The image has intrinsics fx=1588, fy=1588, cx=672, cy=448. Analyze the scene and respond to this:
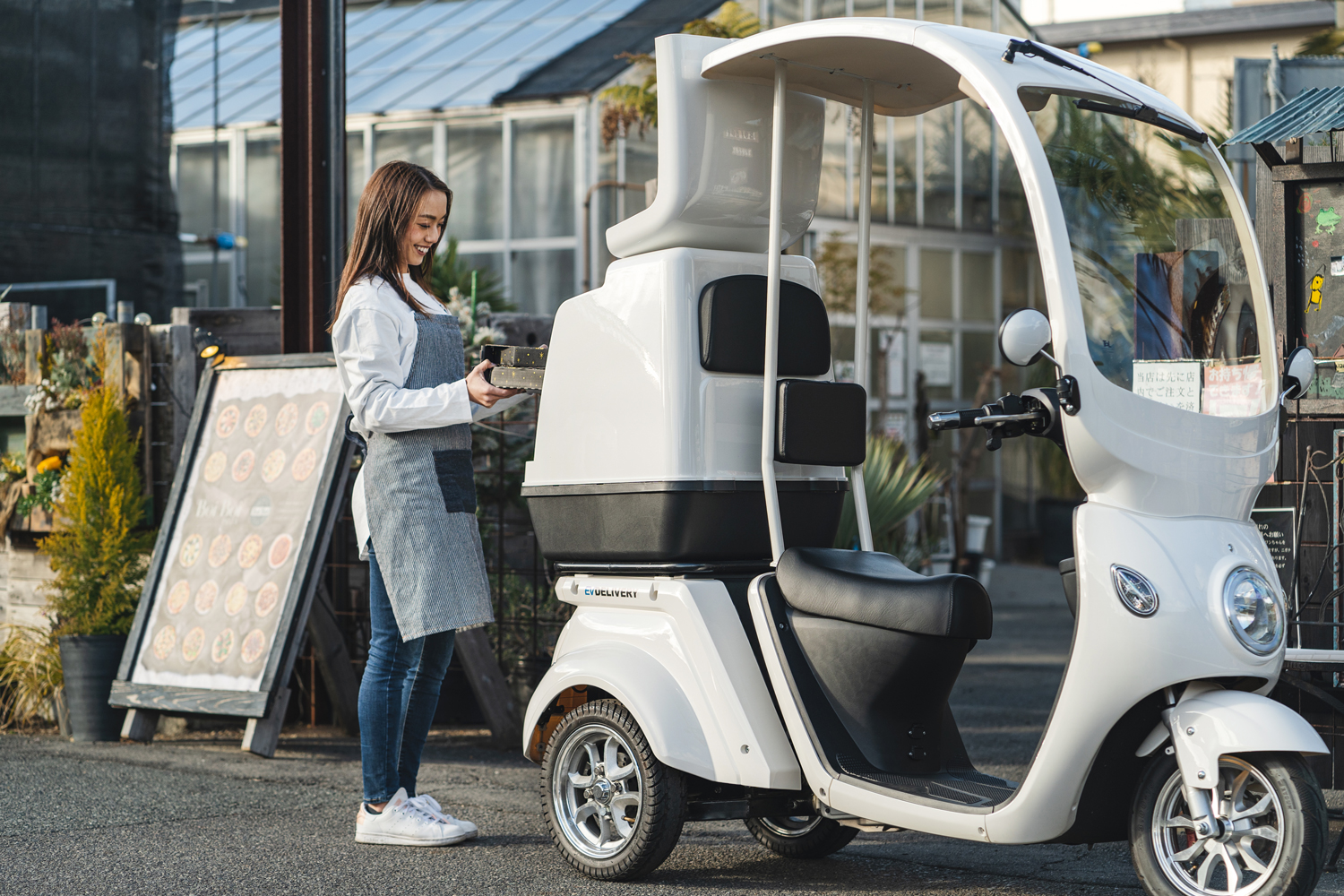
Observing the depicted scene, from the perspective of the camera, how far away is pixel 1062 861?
4.59 meters

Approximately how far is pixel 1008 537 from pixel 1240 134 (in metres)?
13.7

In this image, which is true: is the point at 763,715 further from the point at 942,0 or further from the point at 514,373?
the point at 942,0

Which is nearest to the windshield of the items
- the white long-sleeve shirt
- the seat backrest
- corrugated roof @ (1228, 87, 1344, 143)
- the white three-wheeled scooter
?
the white three-wheeled scooter

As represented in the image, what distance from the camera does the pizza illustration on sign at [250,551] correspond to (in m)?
6.52

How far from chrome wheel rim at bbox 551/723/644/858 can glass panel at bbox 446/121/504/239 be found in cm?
1108

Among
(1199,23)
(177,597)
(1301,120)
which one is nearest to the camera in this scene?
(1301,120)

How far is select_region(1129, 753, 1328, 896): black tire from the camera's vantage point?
3.26m

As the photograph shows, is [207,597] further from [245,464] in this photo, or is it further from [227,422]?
[227,422]

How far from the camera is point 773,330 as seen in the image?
430 centimetres

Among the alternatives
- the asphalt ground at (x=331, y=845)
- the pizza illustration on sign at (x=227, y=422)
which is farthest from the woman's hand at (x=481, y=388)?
the pizza illustration on sign at (x=227, y=422)

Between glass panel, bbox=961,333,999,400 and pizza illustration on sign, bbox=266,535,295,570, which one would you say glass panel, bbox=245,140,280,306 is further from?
pizza illustration on sign, bbox=266,535,295,570

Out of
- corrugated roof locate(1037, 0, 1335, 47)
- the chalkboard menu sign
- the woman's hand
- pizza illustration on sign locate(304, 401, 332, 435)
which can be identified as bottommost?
the chalkboard menu sign

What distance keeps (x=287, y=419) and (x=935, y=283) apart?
39.6 ft

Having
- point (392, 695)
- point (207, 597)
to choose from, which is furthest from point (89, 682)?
point (392, 695)
